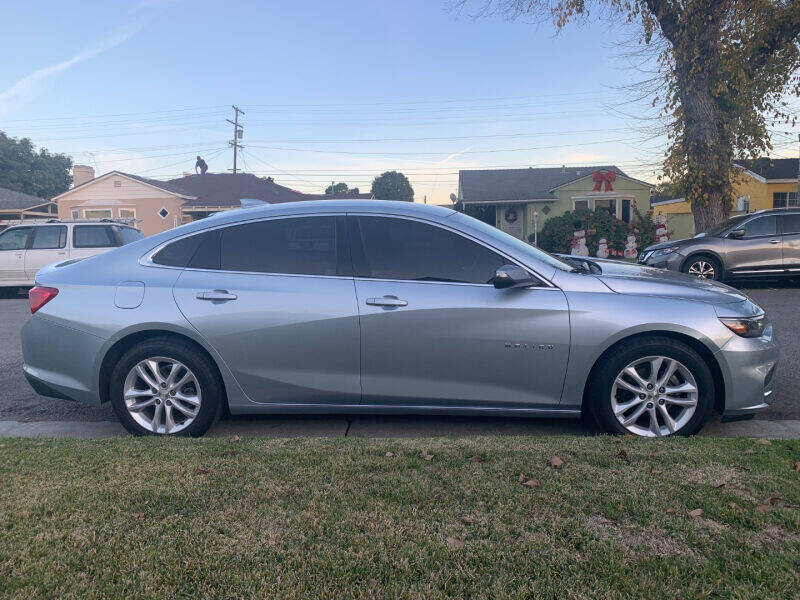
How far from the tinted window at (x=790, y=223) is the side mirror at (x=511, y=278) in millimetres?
11010

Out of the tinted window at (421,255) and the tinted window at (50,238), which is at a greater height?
the tinted window at (50,238)

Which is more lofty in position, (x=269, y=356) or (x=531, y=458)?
(x=269, y=356)

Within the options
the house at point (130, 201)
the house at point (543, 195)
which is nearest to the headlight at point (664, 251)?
the house at point (543, 195)

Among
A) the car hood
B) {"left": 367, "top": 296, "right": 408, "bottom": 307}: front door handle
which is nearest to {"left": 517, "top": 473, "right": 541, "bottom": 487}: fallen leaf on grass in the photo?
{"left": 367, "top": 296, "right": 408, "bottom": 307}: front door handle

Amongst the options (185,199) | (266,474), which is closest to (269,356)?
(266,474)

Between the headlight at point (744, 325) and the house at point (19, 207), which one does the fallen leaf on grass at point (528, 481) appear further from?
the house at point (19, 207)

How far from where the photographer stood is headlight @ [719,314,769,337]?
3.99m

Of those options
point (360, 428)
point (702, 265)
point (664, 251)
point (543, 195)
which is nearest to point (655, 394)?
point (360, 428)

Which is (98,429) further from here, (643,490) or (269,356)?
(643,490)

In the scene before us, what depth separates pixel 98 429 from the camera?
4562 millimetres

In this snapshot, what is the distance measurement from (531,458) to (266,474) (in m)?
1.47

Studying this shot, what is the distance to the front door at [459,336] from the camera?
A: 3977mm

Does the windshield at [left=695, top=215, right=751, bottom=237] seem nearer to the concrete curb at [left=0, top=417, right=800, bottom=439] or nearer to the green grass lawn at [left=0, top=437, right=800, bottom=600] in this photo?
the concrete curb at [left=0, top=417, right=800, bottom=439]

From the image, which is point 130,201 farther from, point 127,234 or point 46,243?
point 127,234
